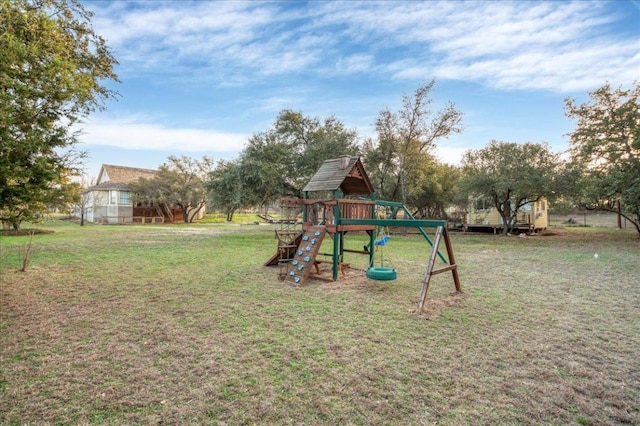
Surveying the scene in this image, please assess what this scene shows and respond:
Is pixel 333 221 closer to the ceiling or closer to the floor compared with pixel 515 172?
closer to the floor

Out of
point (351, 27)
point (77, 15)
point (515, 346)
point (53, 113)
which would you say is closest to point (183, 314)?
point (53, 113)

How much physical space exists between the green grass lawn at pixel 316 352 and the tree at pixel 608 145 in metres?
12.1

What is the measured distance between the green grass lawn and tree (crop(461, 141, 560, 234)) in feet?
40.6

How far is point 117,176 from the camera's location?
38.2 meters

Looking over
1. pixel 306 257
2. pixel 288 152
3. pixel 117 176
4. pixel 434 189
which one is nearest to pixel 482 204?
pixel 434 189

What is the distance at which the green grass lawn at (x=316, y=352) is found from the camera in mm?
2666

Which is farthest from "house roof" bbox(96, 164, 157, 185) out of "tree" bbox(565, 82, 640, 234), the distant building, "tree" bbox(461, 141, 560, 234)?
"tree" bbox(565, 82, 640, 234)

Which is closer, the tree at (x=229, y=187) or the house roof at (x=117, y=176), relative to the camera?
the tree at (x=229, y=187)

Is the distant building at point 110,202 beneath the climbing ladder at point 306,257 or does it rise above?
above

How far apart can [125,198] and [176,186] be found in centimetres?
622

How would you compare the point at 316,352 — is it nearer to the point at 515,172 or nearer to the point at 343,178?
the point at 343,178

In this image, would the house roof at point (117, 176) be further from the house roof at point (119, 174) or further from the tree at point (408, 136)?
the tree at point (408, 136)

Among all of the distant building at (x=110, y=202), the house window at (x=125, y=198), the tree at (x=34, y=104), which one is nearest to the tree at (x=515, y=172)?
the tree at (x=34, y=104)

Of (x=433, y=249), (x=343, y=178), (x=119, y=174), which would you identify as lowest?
(x=433, y=249)
